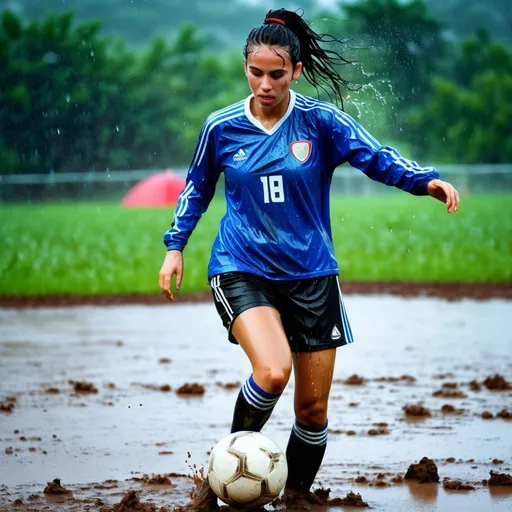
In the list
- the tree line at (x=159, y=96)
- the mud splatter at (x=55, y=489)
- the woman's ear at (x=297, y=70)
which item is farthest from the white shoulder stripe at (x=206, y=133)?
the tree line at (x=159, y=96)

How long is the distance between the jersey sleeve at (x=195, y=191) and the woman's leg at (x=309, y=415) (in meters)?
0.74

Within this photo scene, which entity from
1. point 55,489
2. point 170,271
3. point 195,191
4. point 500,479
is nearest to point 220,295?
point 170,271

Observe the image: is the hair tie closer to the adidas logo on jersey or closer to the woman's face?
the woman's face

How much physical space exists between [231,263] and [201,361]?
174 inches

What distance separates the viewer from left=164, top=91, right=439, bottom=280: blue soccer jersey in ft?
15.9

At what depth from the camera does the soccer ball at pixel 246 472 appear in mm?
4602

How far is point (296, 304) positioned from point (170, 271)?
552 mm

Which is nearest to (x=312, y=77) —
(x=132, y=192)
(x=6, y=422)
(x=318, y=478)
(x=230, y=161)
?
(x=230, y=161)

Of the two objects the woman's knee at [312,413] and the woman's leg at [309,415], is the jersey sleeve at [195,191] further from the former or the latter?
the woman's knee at [312,413]

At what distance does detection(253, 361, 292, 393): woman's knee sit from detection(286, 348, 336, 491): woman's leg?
0.23m

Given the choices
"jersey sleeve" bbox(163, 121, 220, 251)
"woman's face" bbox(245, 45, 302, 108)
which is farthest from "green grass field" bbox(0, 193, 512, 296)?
"woman's face" bbox(245, 45, 302, 108)

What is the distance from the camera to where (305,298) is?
192 inches

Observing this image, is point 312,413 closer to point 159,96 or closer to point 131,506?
point 131,506

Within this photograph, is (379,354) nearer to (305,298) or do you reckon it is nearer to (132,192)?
(305,298)
